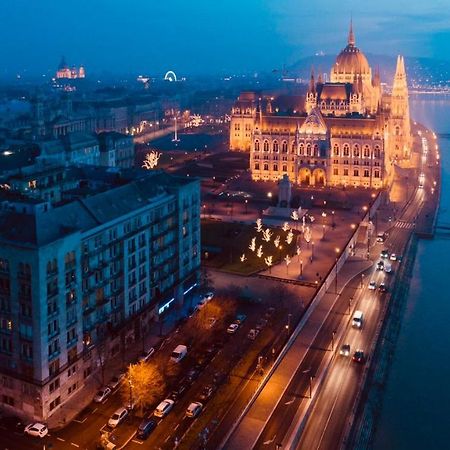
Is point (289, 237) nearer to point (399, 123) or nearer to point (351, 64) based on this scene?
point (399, 123)

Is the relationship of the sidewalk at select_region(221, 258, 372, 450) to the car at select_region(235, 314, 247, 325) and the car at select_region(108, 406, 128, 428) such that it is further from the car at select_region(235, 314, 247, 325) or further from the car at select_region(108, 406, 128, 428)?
the car at select_region(108, 406, 128, 428)

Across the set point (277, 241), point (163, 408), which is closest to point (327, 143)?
point (277, 241)

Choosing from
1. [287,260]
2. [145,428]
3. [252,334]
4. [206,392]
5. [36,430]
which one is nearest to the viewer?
[36,430]

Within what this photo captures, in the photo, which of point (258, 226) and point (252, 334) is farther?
point (258, 226)

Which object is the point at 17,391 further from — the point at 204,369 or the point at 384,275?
the point at 384,275

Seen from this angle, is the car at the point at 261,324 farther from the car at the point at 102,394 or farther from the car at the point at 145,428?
the car at the point at 145,428

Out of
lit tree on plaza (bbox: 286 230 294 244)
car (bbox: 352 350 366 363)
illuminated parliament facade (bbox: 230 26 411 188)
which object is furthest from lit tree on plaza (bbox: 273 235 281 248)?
illuminated parliament facade (bbox: 230 26 411 188)

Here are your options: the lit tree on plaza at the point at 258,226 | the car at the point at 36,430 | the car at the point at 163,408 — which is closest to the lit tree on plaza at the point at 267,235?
the lit tree on plaza at the point at 258,226
